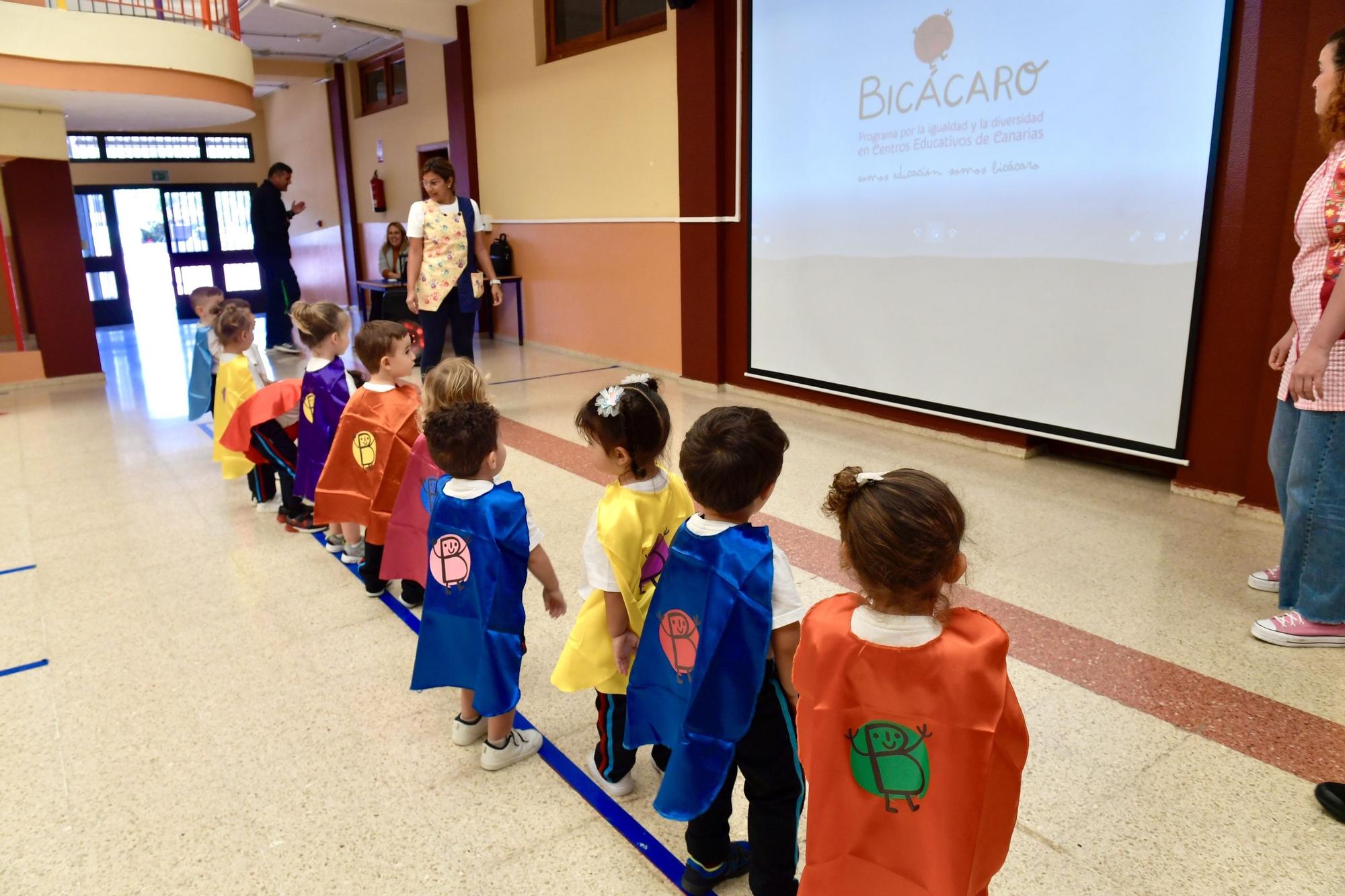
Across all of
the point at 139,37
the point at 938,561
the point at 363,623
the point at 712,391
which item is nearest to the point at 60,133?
the point at 139,37

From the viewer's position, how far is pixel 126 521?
11.5 ft

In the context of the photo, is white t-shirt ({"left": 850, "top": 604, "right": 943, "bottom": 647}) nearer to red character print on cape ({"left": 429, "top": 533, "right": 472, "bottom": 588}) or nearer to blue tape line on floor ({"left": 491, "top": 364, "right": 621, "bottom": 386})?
red character print on cape ({"left": 429, "top": 533, "right": 472, "bottom": 588})

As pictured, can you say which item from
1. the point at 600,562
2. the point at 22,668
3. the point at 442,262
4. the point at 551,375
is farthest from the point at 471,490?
the point at 551,375

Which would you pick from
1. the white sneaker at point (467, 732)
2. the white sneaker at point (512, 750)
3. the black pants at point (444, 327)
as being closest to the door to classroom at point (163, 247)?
the black pants at point (444, 327)

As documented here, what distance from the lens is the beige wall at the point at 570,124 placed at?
6121mm

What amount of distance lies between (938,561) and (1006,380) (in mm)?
3277

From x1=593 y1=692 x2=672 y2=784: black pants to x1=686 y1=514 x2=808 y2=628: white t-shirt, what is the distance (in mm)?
491

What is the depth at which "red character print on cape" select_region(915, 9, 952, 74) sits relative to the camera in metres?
4.04

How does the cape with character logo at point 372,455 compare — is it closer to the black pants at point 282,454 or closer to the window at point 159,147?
the black pants at point 282,454

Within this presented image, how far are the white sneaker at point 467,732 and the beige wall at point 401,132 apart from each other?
791 cm

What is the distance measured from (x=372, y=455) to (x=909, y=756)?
6.55 feet

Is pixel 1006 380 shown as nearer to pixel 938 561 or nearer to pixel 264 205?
pixel 938 561

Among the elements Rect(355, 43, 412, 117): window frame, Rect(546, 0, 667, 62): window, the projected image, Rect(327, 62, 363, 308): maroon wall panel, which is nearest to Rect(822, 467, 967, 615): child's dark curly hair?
the projected image

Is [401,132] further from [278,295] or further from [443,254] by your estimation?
[443,254]
